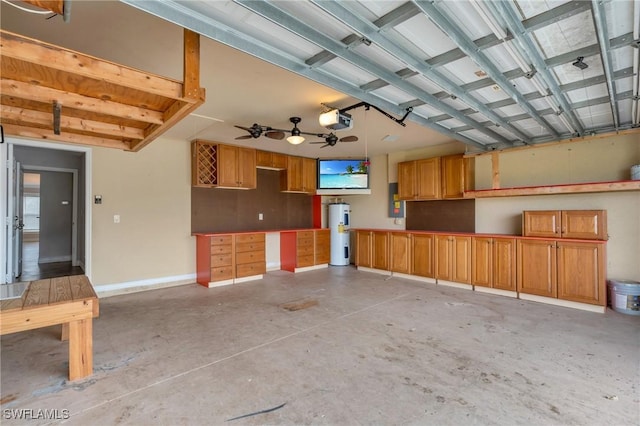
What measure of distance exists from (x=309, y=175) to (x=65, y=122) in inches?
203

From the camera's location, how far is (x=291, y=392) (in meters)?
2.24

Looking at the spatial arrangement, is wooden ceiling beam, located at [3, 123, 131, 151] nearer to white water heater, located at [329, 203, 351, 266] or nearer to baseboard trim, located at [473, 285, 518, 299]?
white water heater, located at [329, 203, 351, 266]

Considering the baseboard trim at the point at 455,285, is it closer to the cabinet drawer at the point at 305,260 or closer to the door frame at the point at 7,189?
the cabinet drawer at the point at 305,260

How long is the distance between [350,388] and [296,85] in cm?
290

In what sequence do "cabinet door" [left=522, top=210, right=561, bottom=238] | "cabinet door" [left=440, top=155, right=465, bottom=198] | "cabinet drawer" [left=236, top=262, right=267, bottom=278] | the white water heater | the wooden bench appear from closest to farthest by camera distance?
the wooden bench, "cabinet door" [left=522, top=210, right=561, bottom=238], "cabinet door" [left=440, top=155, right=465, bottom=198], "cabinet drawer" [left=236, top=262, right=267, bottom=278], the white water heater

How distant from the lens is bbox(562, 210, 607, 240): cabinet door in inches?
166

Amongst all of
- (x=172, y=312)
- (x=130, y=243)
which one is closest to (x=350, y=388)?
(x=172, y=312)

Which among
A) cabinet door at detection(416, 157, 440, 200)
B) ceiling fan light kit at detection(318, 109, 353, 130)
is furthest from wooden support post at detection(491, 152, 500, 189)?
ceiling fan light kit at detection(318, 109, 353, 130)

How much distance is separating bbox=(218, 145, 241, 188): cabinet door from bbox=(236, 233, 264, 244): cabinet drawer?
3.44 feet

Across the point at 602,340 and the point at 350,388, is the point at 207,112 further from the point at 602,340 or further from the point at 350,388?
the point at 602,340

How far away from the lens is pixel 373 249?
22.3ft

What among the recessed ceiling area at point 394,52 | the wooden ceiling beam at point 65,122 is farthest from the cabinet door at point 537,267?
the wooden ceiling beam at point 65,122

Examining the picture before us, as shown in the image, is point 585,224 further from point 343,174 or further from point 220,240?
point 220,240

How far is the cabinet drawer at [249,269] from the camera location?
19.1 ft
